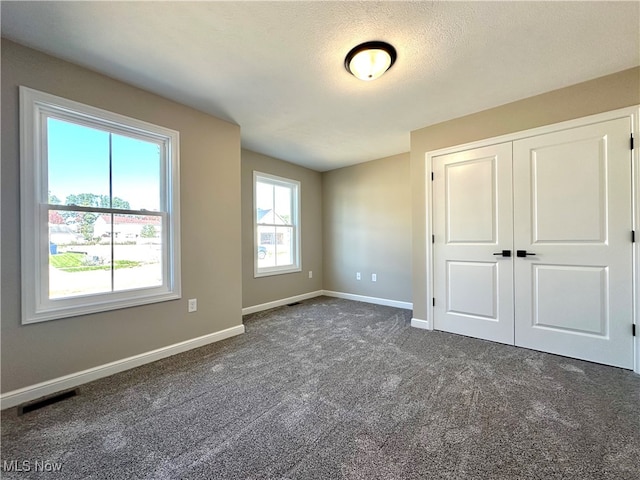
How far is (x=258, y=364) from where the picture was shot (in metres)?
2.29

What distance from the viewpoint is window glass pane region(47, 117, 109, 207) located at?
1.94 m

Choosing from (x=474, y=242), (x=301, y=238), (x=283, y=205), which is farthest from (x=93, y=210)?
(x=474, y=242)

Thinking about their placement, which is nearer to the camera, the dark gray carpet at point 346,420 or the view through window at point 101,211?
the dark gray carpet at point 346,420

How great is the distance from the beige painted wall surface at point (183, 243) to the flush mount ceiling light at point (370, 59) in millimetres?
1676

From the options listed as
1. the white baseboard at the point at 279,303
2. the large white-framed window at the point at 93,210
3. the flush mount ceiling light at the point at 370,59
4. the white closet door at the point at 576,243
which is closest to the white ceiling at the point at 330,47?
the flush mount ceiling light at the point at 370,59

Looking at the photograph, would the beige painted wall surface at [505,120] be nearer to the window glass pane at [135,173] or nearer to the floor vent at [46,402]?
the window glass pane at [135,173]

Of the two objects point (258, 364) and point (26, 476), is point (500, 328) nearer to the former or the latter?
point (258, 364)

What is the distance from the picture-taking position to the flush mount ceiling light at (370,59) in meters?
1.78

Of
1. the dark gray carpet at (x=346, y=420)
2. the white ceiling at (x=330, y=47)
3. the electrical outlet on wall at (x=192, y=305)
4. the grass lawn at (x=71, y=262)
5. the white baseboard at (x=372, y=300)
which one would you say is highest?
the white ceiling at (x=330, y=47)

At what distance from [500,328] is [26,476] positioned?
349cm

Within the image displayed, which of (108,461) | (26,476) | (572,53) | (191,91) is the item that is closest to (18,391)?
(26,476)

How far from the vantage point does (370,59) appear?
1.83 meters

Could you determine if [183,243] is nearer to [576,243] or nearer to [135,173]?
[135,173]
